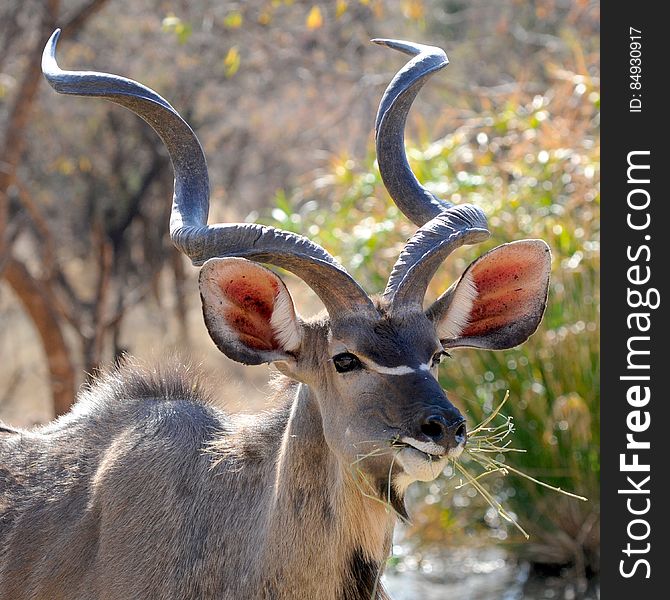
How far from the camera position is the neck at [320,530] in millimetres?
3371

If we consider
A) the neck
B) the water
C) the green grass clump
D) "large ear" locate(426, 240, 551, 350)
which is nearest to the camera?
the neck

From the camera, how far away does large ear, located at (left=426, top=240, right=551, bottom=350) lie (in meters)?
3.63

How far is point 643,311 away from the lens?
637 centimetres

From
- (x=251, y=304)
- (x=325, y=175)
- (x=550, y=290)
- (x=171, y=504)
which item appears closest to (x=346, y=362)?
(x=251, y=304)

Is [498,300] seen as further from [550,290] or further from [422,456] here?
[550,290]

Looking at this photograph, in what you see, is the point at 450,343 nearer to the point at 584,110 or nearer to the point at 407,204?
the point at 407,204

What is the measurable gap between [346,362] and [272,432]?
0.49 meters

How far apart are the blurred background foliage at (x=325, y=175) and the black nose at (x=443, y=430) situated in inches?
46.6

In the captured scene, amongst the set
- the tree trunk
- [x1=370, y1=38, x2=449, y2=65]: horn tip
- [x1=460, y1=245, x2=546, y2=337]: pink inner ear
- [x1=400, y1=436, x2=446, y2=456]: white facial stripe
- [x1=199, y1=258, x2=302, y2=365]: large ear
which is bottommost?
[x1=400, y1=436, x2=446, y2=456]: white facial stripe

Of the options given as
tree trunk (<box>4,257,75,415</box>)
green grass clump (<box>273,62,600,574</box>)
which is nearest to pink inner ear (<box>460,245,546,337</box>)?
green grass clump (<box>273,62,600,574</box>)

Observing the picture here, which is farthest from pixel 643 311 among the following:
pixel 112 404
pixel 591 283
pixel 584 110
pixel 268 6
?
pixel 268 6

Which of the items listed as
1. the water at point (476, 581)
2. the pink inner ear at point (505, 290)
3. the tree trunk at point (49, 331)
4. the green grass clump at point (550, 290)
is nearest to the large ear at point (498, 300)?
the pink inner ear at point (505, 290)

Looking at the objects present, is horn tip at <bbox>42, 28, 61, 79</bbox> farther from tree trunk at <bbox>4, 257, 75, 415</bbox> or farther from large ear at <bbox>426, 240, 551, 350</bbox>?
tree trunk at <bbox>4, 257, 75, 415</bbox>

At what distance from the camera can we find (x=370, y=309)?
3.36 metres
